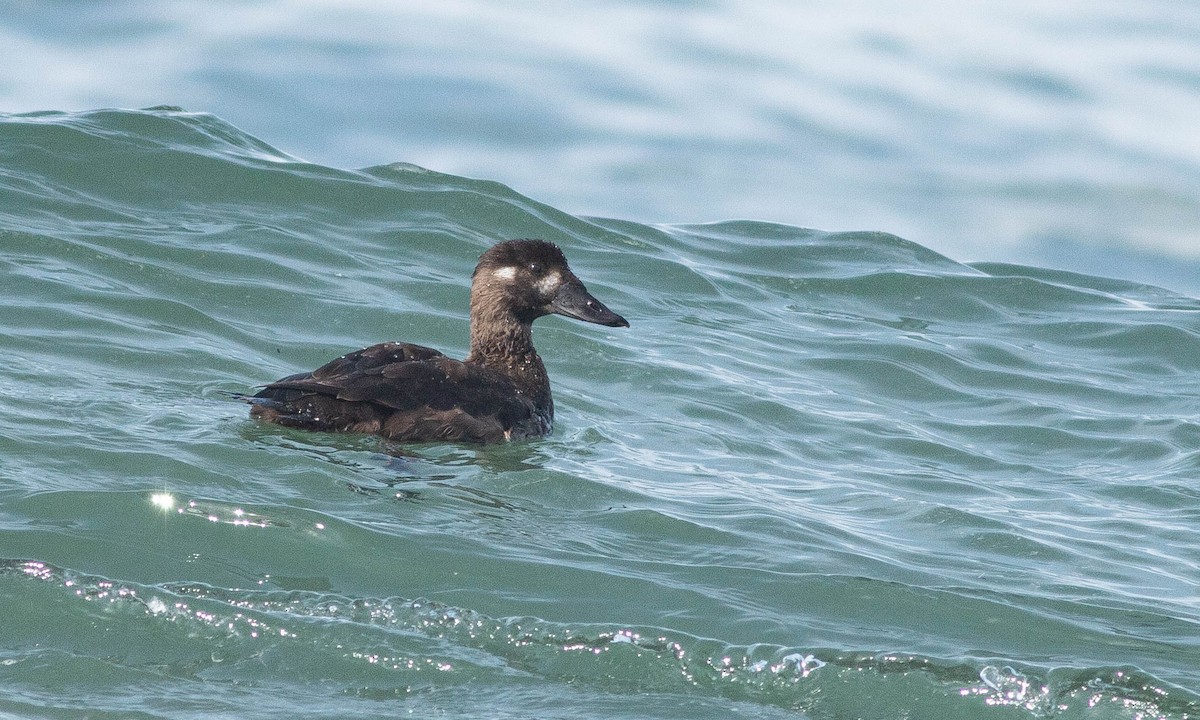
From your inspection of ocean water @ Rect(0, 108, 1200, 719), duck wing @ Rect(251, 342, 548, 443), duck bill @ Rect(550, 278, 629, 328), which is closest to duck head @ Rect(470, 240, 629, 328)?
duck bill @ Rect(550, 278, 629, 328)

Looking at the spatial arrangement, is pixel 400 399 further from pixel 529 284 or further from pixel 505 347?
pixel 529 284

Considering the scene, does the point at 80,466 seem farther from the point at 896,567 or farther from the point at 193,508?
the point at 896,567

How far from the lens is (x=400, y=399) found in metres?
8.33

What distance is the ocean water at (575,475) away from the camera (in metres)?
5.87

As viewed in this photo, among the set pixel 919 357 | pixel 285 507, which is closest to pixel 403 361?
pixel 285 507

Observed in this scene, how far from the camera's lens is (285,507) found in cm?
701

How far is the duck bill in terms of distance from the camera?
31.9 ft

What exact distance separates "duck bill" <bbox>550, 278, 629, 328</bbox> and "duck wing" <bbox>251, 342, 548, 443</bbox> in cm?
86

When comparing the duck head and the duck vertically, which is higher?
the duck head

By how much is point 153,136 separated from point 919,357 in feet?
20.1

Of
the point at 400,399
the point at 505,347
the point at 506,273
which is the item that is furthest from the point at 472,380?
the point at 506,273

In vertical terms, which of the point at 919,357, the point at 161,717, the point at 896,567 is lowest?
the point at 161,717

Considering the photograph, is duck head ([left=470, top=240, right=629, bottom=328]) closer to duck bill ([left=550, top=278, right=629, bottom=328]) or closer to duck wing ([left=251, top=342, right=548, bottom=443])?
duck bill ([left=550, top=278, right=629, bottom=328])

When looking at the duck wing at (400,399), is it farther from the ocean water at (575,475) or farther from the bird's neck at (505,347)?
the bird's neck at (505,347)
